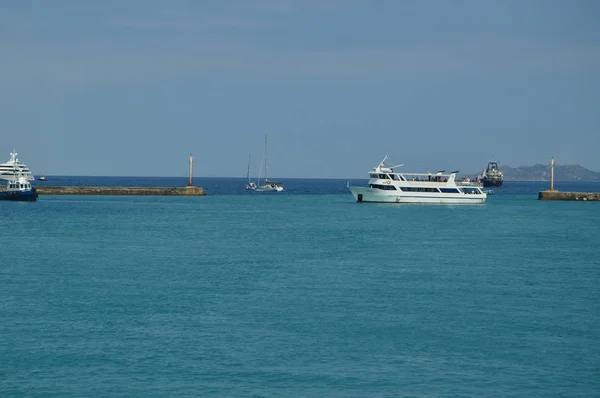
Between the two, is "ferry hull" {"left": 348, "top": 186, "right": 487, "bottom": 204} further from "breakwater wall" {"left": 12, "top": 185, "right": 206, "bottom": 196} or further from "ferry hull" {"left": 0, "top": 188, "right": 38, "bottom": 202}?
"ferry hull" {"left": 0, "top": 188, "right": 38, "bottom": 202}

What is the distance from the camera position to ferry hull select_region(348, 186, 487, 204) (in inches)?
5192

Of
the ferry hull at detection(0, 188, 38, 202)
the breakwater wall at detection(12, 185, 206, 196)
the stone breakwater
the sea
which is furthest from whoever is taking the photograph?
the stone breakwater

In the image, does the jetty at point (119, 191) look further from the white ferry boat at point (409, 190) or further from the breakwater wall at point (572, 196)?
the breakwater wall at point (572, 196)

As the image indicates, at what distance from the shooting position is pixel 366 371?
26266 mm

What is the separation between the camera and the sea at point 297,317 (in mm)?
25406

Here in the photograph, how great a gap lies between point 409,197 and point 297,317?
326ft

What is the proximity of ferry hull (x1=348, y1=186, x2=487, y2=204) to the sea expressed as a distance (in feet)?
203

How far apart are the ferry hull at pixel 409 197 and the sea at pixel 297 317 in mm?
61909

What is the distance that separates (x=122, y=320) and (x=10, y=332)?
416cm

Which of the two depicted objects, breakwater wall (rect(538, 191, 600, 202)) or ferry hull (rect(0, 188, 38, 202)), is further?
breakwater wall (rect(538, 191, 600, 202))

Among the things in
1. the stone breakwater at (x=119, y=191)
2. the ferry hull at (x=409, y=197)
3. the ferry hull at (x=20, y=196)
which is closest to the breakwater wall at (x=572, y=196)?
the ferry hull at (x=409, y=197)

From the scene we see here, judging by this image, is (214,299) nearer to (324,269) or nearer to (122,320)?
(122,320)

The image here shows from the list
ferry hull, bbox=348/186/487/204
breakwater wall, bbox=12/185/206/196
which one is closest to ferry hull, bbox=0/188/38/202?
breakwater wall, bbox=12/185/206/196

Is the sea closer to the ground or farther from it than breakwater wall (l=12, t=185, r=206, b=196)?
closer to the ground
